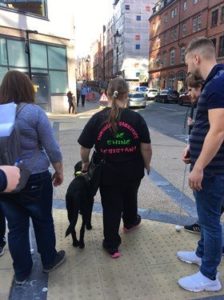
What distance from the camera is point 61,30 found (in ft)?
73.3

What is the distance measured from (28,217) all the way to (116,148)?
3.38 ft

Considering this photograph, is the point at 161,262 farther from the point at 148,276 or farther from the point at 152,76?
the point at 152,76

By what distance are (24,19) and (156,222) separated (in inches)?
747

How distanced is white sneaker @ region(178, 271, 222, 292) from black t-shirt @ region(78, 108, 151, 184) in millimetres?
1090

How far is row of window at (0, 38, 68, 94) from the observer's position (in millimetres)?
19219

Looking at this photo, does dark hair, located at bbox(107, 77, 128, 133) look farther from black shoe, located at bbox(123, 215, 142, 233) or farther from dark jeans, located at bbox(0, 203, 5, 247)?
dark jeans, located at bbox(0, 203, 5, 247)

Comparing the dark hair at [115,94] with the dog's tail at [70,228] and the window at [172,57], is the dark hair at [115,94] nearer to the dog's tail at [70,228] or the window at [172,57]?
the dog's tail at [70,228]

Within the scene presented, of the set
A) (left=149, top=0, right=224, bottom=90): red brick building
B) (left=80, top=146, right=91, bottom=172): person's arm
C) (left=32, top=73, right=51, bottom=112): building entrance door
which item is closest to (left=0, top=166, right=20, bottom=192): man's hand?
(left=80, top=146, right=91, bottom=172): person's arm

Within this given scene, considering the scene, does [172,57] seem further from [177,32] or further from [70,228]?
[70,228]

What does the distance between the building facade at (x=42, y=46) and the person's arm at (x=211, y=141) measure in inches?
668

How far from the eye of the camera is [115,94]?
10.2 ft

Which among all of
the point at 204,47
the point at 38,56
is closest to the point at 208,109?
the point at 204,47

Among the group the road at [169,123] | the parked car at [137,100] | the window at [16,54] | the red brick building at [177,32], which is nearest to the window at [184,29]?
the red brick building at [177,32]

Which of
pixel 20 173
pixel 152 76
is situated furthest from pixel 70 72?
pixel 152 76
